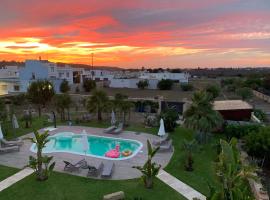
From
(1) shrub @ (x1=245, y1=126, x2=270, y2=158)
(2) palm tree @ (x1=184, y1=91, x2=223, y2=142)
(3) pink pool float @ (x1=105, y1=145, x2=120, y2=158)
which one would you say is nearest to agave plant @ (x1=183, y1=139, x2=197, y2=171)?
(1) shrub @ (x1=245, y1=126, x2=270, y2=158)

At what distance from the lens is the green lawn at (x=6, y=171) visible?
14609mm

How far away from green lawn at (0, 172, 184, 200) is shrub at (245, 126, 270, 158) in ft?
23.4

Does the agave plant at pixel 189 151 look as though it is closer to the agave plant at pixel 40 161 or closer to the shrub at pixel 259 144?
the shrub at pixel 259 144

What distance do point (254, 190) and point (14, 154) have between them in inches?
633

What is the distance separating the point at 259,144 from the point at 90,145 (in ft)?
44.2

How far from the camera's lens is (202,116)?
2017 centimetres

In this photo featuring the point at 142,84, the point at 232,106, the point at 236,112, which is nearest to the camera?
the point at 236,112

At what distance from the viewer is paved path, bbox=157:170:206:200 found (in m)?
12.6

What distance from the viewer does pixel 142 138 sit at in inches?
891

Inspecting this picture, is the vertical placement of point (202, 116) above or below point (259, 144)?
above

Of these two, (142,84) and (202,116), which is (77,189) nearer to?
(202,116)

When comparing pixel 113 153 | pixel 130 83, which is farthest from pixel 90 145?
pixel 130 83

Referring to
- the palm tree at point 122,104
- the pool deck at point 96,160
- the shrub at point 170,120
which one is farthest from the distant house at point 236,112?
the pool deck at point 96,160

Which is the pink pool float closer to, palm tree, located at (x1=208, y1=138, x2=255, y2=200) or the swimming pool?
the swimming pool
